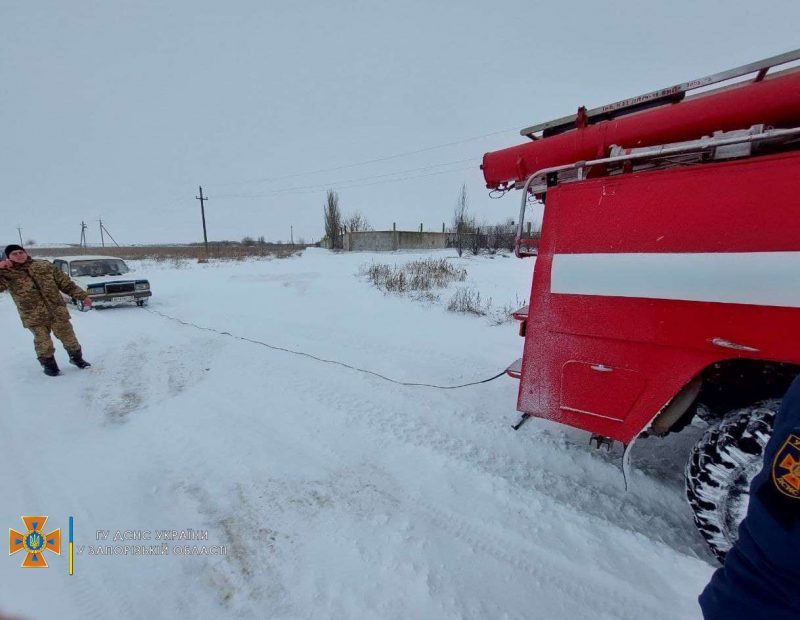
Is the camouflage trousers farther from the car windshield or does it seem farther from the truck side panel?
the car windshield

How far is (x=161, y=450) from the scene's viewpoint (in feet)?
9.73

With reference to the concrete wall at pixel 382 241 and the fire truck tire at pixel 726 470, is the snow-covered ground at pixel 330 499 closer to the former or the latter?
the fire truck tire at pixel 726 470

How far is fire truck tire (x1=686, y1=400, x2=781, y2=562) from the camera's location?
1708mm

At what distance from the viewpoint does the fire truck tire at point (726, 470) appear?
5.60 feet

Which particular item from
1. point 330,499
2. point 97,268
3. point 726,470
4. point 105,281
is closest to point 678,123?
point 726,470

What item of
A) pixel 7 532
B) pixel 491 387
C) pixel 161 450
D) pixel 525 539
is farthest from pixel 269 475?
pixel 491 387

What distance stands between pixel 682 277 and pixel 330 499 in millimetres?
2567

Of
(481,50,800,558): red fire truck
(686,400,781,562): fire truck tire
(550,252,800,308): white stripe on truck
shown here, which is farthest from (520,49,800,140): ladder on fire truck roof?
(686,400,781,562): fire truck tire

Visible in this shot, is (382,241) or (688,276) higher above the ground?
(382,241)

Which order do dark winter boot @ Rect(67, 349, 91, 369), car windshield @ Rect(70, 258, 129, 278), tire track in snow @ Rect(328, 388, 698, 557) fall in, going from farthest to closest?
car windshield @ Rect(70, 258, 129, 278), dark winter boot @ Rect(67, 349, 91, 369), tire track in snow @ Rect(328, 388, 698, 557)

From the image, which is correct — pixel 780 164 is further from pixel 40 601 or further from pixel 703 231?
pixel 40 601

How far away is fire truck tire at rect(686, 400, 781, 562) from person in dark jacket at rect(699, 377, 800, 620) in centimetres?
121

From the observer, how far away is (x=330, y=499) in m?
2.46

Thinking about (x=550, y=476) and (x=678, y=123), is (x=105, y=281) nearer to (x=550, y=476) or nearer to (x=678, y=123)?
(x=550, y=476)
